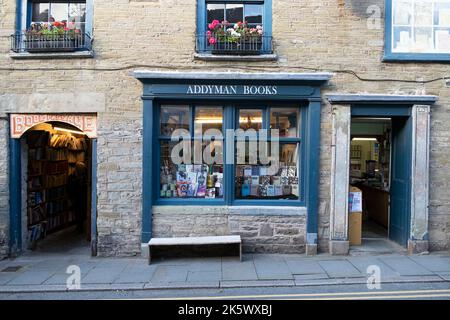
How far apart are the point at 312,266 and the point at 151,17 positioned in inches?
249

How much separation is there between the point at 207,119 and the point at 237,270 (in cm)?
343

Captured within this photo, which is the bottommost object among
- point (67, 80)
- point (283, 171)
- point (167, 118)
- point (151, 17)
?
point (283, 171)

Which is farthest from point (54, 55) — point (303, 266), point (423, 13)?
point (423, 13)

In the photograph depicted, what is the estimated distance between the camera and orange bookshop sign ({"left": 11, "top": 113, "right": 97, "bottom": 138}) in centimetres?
755

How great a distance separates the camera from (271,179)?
26.4 ft

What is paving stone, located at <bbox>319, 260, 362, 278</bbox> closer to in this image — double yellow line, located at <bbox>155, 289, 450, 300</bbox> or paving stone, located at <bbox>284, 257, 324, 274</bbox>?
paving stone, located at <bbox>284, 257, 324, 274</bbox>

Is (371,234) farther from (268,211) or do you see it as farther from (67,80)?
(67,80)

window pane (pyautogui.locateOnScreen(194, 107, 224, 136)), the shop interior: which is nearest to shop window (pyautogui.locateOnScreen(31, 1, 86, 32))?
the shop interior

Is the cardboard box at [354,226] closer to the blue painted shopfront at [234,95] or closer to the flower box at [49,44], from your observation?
the blue painted shopfront at [234,95]

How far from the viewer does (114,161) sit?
24.7 feet

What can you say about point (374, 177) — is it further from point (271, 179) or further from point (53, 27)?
point (53, 27)

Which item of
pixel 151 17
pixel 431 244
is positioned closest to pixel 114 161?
pixel 151 17

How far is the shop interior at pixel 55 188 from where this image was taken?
8375mm

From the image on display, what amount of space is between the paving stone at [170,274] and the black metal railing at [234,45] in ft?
15.3
